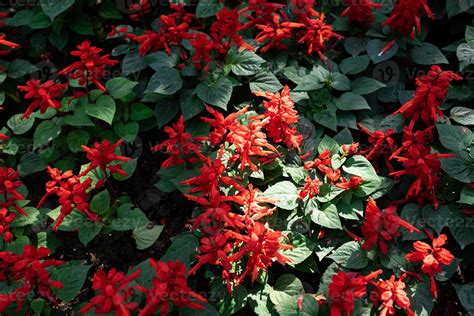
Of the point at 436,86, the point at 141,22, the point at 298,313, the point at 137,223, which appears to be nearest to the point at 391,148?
the point at 436,86

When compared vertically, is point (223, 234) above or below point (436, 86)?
below

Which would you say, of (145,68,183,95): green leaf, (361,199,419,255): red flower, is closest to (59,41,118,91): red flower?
(145,68,183,95): green leaf

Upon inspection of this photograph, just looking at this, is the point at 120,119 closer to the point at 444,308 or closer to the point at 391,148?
the point at 391,148

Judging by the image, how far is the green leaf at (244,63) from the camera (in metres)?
3.48

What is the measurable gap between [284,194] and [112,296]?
1155 mm

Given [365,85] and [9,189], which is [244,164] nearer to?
[365,85]

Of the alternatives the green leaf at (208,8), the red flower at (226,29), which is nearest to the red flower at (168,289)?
the red flower at (226,29)

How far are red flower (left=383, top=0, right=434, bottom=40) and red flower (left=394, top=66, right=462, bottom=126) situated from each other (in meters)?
0.56

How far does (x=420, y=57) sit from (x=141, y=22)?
218 cm

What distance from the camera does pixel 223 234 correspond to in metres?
2.77

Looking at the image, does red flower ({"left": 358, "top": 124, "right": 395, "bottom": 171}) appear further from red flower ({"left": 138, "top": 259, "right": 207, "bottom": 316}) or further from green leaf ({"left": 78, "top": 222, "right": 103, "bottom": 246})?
green leaf ({"left": 78, "top": 222, "right": 103, "bottom": 246})

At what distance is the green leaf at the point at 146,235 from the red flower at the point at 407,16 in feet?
6.60

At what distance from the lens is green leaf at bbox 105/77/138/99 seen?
346cm

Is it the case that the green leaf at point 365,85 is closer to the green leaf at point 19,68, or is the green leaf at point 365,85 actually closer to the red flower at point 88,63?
the red flower at point 88,63
